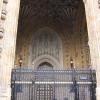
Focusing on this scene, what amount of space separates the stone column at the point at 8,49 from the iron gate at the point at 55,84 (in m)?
0.40

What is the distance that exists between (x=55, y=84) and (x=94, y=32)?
6.87 feet

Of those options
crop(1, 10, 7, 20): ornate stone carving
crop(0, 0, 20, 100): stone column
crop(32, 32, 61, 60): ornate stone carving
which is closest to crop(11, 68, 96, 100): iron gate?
crop(0, 0, 20, 100): stone column

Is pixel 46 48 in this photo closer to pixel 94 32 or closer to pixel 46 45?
pixel 46 45

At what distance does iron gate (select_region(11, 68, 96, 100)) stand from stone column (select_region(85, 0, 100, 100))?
0.27 m

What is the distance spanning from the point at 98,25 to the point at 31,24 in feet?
23.1

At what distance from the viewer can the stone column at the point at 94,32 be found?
7.14m

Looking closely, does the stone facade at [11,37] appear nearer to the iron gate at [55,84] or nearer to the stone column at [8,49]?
the stone column at [8,49]

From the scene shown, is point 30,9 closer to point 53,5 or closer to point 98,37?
point 53,5

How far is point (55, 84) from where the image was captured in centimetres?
728

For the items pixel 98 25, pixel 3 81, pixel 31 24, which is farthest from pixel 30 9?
pixel 3 81

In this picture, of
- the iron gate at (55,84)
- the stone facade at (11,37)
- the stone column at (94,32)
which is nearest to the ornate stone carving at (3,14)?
the stone facade at (11,37)

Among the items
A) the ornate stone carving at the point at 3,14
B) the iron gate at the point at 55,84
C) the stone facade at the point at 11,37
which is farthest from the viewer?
the ornate stone carving at the point at 3,14

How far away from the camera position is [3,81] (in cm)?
658

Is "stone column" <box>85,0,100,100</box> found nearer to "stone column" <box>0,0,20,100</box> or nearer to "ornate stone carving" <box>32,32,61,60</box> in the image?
"stone column" <box>0,0,20,100</box>
